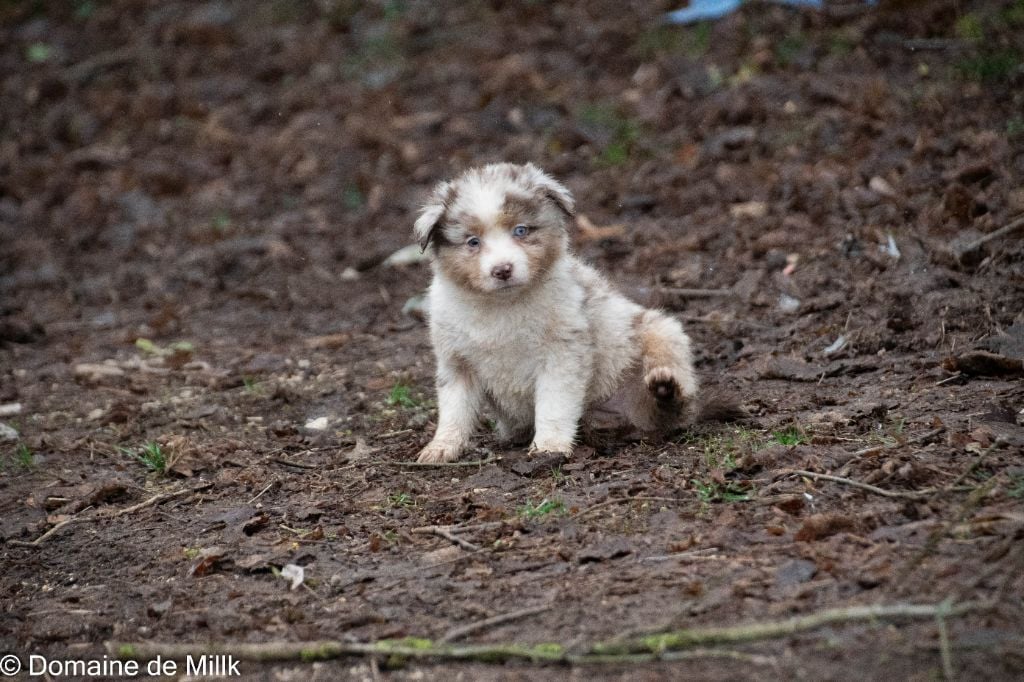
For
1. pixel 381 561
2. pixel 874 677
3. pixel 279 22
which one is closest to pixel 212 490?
pixel 381 561

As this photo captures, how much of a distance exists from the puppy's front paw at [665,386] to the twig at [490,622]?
6.37ft

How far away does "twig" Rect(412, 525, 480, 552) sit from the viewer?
191 inches

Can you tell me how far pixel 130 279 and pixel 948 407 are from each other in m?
7.74

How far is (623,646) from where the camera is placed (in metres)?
3.77

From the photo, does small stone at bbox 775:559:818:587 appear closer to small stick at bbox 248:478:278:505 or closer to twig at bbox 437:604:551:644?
twig at bbox 437:604:551:644

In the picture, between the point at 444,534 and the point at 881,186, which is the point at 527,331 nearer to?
the point at 444,534

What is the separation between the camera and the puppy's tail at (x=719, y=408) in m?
6.07

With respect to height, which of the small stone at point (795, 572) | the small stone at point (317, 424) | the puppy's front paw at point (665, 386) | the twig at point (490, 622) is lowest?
the small stone at point (317, 424)

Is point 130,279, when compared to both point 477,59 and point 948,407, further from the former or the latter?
point 948,407

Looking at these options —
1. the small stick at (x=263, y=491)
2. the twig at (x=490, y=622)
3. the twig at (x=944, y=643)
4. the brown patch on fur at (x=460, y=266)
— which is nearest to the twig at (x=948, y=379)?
the brown patch on fur at (x=460, y=266)

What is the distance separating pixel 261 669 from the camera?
13.2 feet

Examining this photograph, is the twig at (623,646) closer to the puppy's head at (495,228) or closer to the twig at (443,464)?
the twig at (443,464)

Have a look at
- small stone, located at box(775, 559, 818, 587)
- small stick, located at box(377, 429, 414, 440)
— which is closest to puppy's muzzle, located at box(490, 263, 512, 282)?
small stick, located at box(377, 429, 414, 440)

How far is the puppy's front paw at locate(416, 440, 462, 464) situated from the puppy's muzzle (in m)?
1.01
